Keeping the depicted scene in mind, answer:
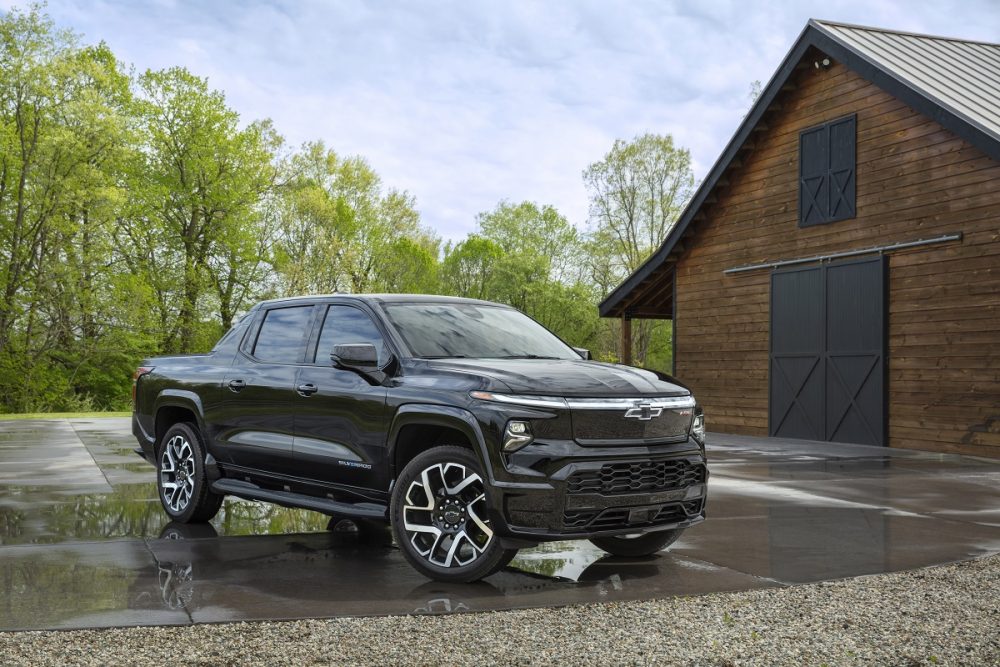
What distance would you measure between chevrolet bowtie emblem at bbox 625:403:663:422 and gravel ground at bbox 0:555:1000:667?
3.49 ft

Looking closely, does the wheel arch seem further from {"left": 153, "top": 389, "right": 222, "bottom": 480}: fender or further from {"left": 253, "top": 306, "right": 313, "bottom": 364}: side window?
{"left": 253, "top": 306, "right": 313, "bottom": 364}: side window

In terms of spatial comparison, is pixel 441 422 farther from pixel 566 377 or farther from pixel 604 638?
pixel 604 638

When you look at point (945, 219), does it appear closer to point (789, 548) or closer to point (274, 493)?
point (789, 548)

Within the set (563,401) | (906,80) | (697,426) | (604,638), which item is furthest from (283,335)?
(906,80)

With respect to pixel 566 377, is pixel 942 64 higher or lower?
higher

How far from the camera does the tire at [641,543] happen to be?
23.0ft

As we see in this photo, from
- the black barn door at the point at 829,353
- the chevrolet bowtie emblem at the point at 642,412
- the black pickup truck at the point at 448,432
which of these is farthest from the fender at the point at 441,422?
the black barn door at the point at 829,353

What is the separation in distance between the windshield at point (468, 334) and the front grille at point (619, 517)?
1399 mm

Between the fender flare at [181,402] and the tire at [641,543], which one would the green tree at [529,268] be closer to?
the fender flare at [181,402]

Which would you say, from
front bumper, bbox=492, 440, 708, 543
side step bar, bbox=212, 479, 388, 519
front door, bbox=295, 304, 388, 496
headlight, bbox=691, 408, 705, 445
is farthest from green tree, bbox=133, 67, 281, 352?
front bumper, bbox=492, 440, 708, 543

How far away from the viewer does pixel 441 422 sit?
6117 millimetres

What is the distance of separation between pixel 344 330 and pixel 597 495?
2343mm

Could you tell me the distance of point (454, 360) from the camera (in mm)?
6605

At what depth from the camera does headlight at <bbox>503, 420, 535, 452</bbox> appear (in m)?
5.82
